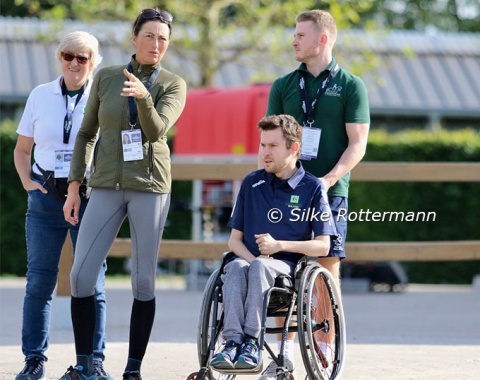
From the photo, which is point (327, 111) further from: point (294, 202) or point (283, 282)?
point (283, 282)

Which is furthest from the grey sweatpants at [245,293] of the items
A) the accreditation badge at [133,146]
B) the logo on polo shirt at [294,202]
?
the accreditation badge at [133,146]

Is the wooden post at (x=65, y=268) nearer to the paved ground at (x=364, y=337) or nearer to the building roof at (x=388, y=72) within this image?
the paved ground at (x=364, y=337)

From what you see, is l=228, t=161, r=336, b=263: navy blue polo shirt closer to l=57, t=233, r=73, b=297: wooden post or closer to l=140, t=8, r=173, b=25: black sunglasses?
l=140, t=8, r=173, b=25: black sunglasses

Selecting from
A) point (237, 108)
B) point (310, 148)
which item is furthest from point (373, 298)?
point (310, 148)

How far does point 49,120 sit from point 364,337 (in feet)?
9.78

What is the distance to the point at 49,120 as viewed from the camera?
552cm

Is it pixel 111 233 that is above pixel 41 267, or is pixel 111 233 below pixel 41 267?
above

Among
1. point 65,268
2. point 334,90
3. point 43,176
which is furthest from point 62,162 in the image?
point 65,268

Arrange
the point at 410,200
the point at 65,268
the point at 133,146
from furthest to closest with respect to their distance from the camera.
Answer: the point at 410,200 < the point at 65,268 < the point at 133,146

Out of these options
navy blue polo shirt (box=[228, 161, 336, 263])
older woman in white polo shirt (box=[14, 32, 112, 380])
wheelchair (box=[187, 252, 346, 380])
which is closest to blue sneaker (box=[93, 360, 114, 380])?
older woman in white polo shirt (box=[14, 32, 112, 380])

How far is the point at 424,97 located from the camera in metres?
22.9

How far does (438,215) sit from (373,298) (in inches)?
130

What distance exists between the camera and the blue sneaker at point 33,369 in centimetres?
549

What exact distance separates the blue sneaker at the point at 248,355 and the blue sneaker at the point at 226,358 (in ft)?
0.08
